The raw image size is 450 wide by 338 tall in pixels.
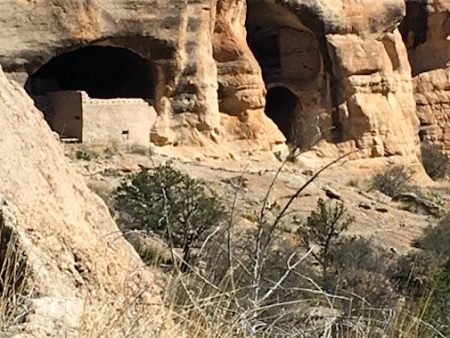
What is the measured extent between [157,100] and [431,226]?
6991mm

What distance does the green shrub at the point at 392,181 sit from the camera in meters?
23.2

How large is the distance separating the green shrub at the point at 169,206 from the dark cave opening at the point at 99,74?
6.73 metres

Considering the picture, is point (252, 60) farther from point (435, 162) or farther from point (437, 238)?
point (437, 238)

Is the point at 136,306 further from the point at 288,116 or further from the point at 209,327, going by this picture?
the point at 288,116

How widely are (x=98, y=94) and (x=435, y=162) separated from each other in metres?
8.52

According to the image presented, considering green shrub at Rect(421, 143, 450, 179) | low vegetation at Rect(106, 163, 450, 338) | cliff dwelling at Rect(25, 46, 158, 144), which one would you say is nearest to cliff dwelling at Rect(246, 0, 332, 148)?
low vegetation at Rect(106, 163, 450, 338)

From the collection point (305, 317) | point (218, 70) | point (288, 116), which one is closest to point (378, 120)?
point (288, 116)

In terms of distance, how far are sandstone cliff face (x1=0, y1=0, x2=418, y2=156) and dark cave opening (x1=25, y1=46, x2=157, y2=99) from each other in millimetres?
1054

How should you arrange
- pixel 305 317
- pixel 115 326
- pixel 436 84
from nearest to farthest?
pixel 115 326 < pixel 305 317 < pixel 436 84

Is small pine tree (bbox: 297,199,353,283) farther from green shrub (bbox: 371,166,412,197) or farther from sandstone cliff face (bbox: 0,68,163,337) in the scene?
sandstone cliff face (bbox: 0,68,163,337)

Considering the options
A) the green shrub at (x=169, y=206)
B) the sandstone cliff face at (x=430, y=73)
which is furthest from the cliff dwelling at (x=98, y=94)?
the sandstone cliff face at (x=430, y=73)

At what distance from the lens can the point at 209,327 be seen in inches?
140

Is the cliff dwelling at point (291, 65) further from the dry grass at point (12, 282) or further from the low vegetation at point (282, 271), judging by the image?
the dry grass at point (12, 282)

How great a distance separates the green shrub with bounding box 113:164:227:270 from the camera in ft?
36.7
